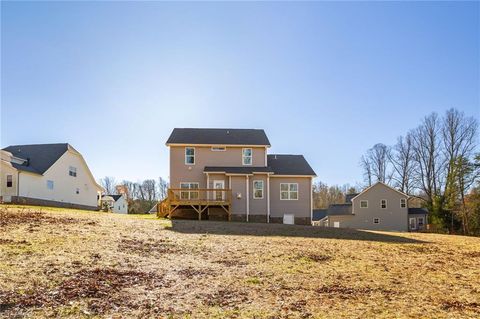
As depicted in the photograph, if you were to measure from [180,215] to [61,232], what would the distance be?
1514cm

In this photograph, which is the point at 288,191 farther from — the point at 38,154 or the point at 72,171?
the point at 38,154

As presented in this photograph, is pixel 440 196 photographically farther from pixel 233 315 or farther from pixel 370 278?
pixel 233 315

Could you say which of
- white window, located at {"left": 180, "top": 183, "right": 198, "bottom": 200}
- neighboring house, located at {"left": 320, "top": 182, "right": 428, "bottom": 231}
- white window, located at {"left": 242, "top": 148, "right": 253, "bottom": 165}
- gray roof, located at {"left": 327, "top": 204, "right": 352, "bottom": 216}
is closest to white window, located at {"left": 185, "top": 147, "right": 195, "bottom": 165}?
white window, located at {"left": 180, "top": 183, "right": 198, "bottom": 200}

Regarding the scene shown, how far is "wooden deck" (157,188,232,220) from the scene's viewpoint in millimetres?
25500

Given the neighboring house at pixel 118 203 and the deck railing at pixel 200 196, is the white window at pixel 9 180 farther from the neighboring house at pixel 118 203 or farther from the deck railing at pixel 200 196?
the neighboring house at pixel 118 203

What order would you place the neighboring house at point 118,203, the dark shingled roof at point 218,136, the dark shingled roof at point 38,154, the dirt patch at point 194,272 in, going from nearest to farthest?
the dirt patch at point 194,272 → the dark shingled roof at point 218,136 → the dark shingled roof at point 38,154 → the neighboring house at point 118,203

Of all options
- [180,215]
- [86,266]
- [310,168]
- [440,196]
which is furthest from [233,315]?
[440,196]

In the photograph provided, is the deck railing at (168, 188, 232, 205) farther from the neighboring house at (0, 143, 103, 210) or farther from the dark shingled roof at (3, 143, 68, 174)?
the dark shingled roof at (3, 143, 68, 174)

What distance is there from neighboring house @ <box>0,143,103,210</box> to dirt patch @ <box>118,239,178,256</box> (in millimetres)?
19311

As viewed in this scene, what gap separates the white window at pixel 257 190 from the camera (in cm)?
2784

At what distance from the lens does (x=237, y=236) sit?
50.9ft

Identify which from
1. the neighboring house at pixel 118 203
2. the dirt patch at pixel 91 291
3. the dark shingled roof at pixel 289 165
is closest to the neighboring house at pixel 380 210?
the dark shingled roof at pixel 289 165

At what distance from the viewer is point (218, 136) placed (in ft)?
99.4

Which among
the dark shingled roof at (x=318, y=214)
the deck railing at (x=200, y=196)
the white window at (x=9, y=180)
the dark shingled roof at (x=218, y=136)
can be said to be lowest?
the dark shingled roof at (x=318, y=214)
